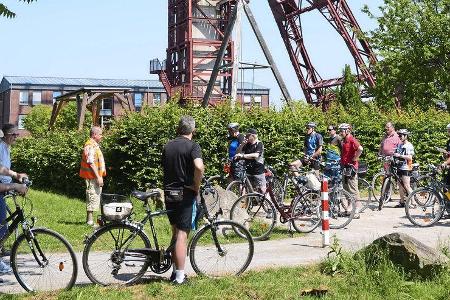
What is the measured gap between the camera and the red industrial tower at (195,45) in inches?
2002

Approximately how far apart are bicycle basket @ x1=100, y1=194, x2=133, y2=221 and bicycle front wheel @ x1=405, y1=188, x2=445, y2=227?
6.96m

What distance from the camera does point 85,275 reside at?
7.79 meters

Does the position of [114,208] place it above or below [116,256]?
above

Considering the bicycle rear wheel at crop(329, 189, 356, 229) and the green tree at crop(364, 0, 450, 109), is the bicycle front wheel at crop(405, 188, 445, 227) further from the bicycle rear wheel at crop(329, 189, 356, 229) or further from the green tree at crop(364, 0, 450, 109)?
the green tree at crop(364, 0, 450, 109)

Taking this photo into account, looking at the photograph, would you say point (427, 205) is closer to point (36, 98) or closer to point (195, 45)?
point (195, 45)

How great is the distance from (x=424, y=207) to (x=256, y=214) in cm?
364

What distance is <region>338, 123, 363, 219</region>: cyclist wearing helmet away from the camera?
1386cm

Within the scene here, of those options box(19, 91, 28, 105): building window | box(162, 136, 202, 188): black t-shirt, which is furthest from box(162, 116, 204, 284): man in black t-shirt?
box(19, 91, 28, 105): building window

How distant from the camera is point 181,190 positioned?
7.24 metres

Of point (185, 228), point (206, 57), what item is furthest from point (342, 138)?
point (206, 57)

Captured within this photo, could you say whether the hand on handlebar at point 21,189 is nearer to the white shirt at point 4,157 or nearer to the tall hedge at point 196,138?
the white shirt at point 4,157

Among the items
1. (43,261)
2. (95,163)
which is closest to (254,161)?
(95,163)

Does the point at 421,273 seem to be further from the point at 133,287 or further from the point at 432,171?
the point at 432,171

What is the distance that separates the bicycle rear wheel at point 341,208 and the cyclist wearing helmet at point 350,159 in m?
1.40
